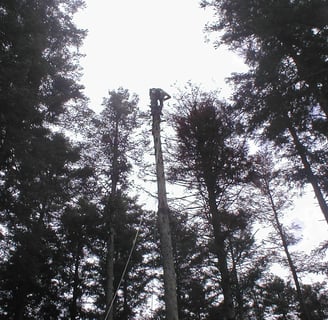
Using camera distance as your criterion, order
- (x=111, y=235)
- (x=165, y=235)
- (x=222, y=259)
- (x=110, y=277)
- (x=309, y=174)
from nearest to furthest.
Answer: (x=165, y=235) → (x=222, y=259) → (x=309, y=174) → (x=110, y=277) → (x=111, y=235)

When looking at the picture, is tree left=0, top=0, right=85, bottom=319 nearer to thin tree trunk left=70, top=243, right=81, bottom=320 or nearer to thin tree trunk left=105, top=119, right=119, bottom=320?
thin tree trunk left=70, top=243, right=81, bottom=320

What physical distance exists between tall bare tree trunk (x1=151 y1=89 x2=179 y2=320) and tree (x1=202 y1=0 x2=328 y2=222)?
4213 mm

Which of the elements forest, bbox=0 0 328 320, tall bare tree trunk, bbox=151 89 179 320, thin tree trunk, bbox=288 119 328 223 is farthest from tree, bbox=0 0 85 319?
thin tree trunk, bbox=288 119 328 223

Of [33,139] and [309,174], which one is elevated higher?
[33,139]

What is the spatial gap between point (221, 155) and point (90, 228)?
917 cm

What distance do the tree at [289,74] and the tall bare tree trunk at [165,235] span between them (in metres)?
4.21

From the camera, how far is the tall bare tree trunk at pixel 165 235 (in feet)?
16.2

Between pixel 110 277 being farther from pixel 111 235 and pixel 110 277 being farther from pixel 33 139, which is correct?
pixel 33 139

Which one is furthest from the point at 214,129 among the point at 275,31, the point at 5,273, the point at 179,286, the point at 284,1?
the point at 179,286

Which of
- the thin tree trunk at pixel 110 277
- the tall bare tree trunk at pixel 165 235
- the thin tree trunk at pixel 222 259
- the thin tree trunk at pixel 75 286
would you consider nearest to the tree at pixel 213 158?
the thin tree trunk at pixel 222 259

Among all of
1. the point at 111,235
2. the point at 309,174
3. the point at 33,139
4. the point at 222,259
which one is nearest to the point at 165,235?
the point at 222,259

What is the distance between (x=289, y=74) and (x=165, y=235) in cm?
783

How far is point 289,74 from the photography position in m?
9.56

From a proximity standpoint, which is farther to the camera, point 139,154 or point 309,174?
point 139,154
